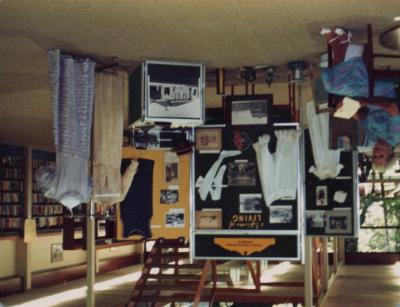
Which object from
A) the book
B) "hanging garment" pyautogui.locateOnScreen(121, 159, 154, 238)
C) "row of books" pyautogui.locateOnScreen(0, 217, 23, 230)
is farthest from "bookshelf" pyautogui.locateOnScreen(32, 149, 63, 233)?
the book

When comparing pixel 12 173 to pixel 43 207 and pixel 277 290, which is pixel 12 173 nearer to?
pixel 43 207

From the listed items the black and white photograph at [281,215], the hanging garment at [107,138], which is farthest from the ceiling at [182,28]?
the black and white photograph at [281,215]

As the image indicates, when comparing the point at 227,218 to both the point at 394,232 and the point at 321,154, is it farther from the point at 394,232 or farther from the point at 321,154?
the point at 394,232

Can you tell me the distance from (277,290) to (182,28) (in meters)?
6.61

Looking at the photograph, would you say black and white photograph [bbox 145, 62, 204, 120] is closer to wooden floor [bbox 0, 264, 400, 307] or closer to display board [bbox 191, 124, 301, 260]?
display board [bbox 191, 124, 301, 260]

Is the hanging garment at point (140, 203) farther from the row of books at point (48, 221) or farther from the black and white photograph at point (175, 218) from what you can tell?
the row of books at point (48, 221)

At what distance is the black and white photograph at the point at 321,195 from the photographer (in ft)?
20.5

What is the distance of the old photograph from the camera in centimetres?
620

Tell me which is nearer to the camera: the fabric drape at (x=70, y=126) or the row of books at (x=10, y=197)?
the fabric drape at (x=70, y=126)

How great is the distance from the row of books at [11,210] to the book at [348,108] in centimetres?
937

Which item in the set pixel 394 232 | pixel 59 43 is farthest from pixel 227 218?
pixel 394 232

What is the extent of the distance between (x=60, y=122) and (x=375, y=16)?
2.69 meters

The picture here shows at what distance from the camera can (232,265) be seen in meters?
13.0

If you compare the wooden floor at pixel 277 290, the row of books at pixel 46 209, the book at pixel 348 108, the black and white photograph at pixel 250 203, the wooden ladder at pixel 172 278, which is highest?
the book at pixel 348 108
